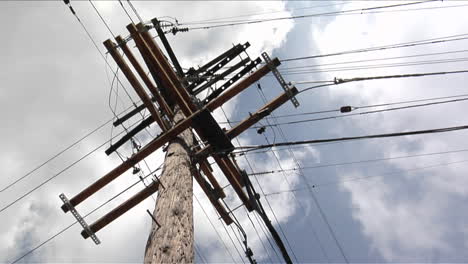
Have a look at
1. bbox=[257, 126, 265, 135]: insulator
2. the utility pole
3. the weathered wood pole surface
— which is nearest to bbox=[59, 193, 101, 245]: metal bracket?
the utility pole

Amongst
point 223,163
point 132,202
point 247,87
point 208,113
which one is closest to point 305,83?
point 247,87

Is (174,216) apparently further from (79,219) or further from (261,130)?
(261,130)

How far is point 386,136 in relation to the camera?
144 inches

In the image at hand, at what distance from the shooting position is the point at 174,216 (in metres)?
3.03

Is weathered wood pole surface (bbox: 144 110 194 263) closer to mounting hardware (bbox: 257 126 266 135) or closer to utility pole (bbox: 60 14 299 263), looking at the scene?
utility pole (bbox: 60 14 299 263)

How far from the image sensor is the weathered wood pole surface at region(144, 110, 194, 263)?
8.55 feet

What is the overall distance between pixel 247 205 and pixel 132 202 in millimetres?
2017

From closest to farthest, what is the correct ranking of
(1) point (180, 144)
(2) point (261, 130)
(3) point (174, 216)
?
(3) point (174, 216) < (1) point (180, 144) < (2) point (261, 130)

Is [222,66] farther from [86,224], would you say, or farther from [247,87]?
[86,224]

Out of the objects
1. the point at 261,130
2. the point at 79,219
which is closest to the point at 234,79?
the point at 261,130

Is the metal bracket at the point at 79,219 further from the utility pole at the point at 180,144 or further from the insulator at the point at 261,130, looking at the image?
the insulator at the point at 261,130

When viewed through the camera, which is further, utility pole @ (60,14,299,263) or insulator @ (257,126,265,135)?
insulator @ (257,126,265,135)

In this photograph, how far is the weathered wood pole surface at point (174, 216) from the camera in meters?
2.61

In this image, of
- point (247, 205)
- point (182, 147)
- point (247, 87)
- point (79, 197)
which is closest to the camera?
point (182, 147)
